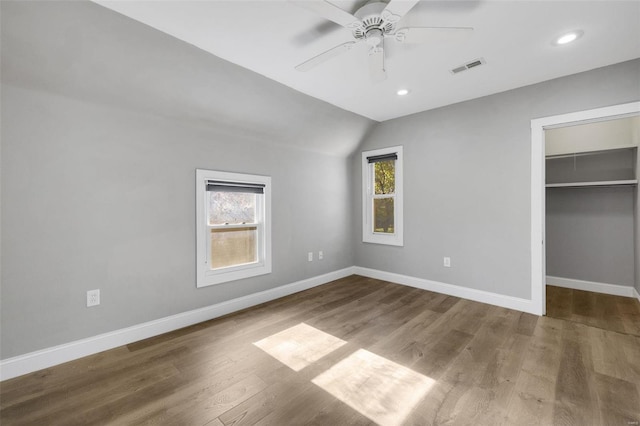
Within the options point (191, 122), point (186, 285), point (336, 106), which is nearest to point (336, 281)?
point (186, 285)

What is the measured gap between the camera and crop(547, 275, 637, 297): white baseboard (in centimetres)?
359

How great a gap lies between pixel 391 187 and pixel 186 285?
3.29 metres

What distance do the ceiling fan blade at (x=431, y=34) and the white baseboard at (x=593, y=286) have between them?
13.3 ft

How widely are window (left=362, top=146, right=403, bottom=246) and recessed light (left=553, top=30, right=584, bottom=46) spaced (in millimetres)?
2142

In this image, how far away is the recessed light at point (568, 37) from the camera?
7.22 ft

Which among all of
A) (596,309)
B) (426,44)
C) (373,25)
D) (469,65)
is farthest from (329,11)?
(596,309)

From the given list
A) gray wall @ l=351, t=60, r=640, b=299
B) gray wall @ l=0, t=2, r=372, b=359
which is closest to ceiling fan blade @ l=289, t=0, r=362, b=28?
gray wall @ l=0, t=2, r=372, b=359

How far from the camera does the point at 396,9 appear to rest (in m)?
1.64

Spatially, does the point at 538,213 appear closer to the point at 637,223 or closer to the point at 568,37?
the point at 637,223

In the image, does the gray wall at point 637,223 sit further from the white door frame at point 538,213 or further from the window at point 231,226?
the window at point 231,226

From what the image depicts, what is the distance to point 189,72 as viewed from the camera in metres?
2.51

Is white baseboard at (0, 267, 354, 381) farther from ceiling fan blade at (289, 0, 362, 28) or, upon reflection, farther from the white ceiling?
ceiling fan blade at (289, 0, 362, 28)

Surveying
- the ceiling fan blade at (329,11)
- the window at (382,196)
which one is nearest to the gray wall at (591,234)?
the window at (382,196)

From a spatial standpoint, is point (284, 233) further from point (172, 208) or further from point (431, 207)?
point (431, 207)
